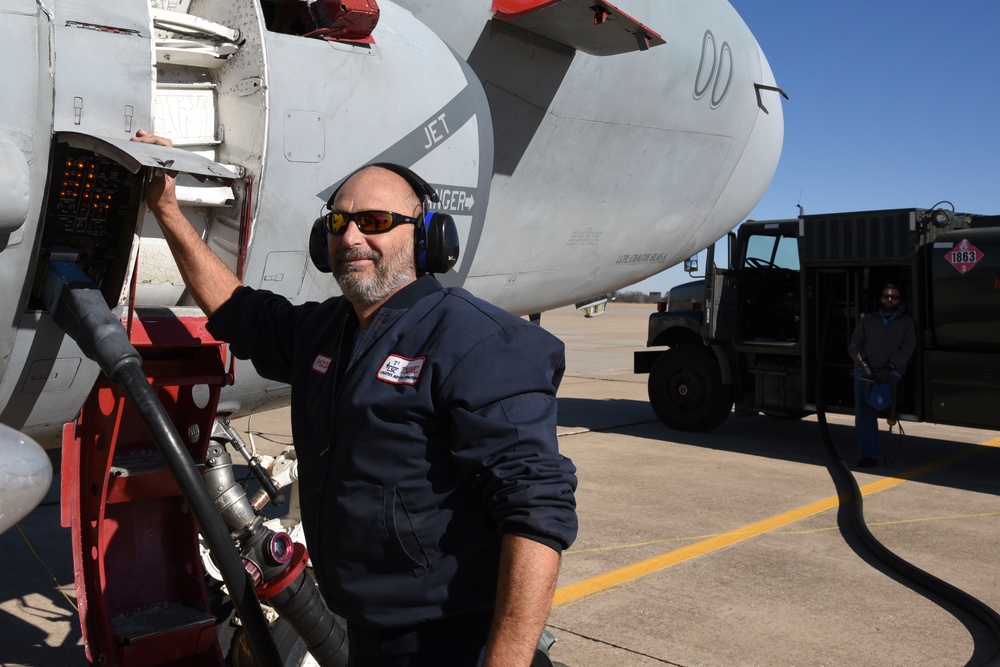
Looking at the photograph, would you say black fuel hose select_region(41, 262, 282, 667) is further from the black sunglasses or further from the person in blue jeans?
the person in blue jeans

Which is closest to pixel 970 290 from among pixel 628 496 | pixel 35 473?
pixel 628 496

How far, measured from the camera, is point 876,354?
895cm

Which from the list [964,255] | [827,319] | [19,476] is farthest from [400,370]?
[827,319]

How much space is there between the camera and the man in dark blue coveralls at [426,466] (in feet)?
6.35

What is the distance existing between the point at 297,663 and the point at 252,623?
1.37 metres

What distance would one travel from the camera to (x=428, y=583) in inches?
80.4

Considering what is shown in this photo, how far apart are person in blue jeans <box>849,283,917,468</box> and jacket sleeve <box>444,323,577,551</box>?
7.69 metres

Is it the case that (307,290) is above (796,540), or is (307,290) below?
above

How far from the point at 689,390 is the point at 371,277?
9.26 meters

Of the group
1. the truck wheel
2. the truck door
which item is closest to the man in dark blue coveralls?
the truck wheel

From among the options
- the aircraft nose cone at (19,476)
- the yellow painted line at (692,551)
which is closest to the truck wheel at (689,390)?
the yellow painted line at (692,551)

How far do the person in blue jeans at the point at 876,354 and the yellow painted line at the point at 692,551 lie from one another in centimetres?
56

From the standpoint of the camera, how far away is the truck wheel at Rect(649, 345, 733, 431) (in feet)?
35.7

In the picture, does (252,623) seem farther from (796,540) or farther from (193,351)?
(796,540)
